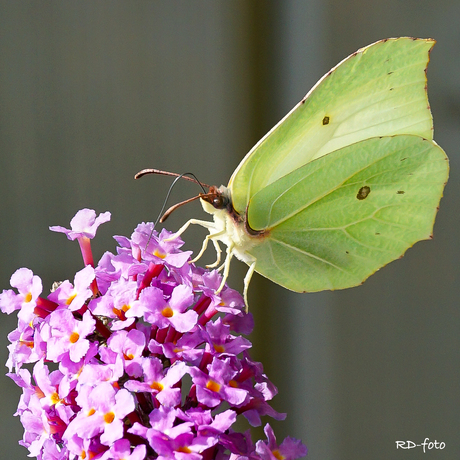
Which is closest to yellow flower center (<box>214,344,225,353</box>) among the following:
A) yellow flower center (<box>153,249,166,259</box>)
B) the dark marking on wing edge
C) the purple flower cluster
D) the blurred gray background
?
the purple flower cluster

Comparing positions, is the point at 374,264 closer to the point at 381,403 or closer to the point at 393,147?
the point at 393,147

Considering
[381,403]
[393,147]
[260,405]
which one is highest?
[393,147]

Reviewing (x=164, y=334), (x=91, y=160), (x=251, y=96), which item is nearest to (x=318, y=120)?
(x=164, y=334)

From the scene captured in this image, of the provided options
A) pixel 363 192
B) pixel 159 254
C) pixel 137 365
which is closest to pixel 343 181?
pixel 363 192

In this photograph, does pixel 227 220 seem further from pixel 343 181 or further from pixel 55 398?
pixel 55 398

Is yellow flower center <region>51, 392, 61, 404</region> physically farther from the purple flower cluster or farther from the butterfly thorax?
the butterfly thorax

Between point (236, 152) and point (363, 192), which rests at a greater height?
point (363, 192)
